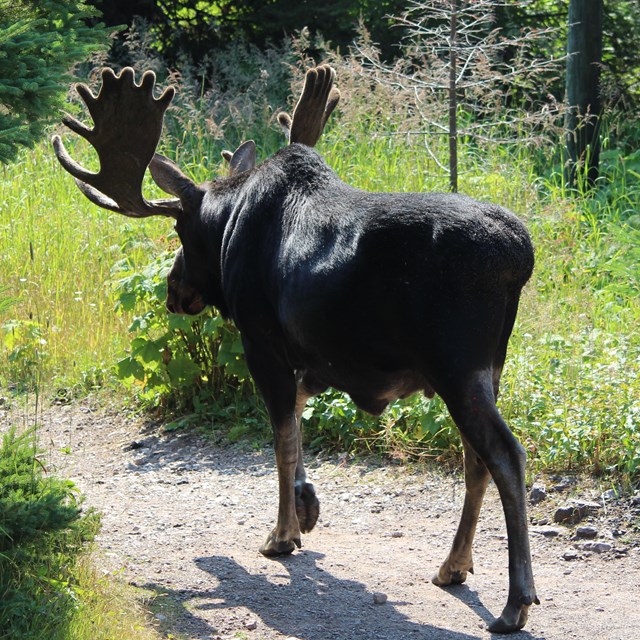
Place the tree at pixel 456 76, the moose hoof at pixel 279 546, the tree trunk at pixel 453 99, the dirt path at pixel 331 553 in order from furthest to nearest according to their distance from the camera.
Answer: the tree trunk at pixel 453 99, the tree at pixel 456 76, the moose hoof at pixel 279 546, the dirt path at pixel 331 553

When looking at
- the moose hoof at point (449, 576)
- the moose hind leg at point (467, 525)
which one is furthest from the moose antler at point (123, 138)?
the moose hoof at point (449, 576)

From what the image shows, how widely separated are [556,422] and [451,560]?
160 cm

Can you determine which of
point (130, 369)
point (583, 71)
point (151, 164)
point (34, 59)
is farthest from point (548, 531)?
point (583, 71)

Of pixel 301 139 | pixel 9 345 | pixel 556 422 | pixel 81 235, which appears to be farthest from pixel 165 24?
pixel 556 422

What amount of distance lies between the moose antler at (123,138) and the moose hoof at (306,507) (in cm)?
177

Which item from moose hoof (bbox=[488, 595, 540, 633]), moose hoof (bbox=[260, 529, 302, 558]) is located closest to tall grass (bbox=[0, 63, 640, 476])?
moose hoof (bbox=[260, 529, 302, 558])

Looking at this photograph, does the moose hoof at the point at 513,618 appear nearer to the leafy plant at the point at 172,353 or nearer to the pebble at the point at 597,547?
the pebble at the point at 597,547

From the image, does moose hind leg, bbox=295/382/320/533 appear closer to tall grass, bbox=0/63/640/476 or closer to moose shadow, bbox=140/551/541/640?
moose shadow, bbox=140/551/541/640

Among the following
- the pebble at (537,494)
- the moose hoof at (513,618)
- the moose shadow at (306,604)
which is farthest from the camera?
the pebble at (537,494)

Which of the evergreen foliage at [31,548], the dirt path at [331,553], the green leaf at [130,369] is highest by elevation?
the evergreen foliage at [31,548]

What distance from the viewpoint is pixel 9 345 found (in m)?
8.99

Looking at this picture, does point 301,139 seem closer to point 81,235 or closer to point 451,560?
point 451,560

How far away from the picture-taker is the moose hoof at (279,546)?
19.2ft

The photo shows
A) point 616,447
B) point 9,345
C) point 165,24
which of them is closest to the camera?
point 616,447
